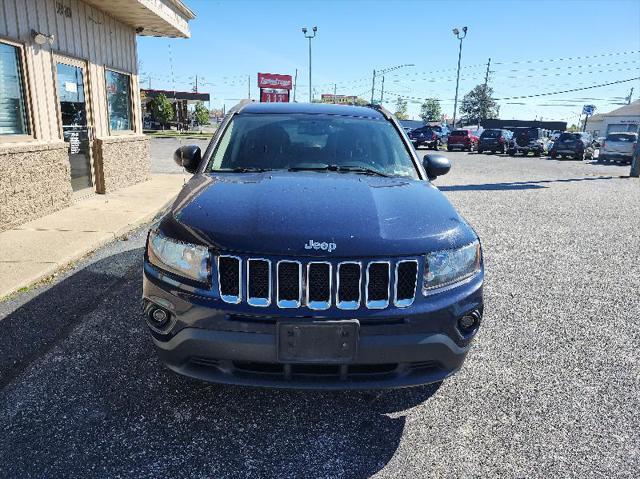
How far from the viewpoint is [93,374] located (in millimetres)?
2980

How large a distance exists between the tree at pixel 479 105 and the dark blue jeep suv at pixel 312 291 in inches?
4066

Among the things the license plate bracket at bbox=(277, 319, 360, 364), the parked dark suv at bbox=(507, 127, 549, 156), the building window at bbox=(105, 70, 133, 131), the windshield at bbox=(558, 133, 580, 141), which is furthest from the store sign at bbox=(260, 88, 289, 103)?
the license plate bracket at bbox=(277, 319, 360, 364)

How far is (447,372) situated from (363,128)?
2.22 meters

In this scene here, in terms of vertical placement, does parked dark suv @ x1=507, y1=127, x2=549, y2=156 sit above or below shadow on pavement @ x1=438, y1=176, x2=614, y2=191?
above

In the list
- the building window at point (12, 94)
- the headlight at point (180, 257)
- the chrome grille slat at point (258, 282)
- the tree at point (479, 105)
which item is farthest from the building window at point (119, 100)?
the tree at point (479, 105)

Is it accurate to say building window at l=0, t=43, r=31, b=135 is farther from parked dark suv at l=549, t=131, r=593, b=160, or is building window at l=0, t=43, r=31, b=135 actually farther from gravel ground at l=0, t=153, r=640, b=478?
parked dark suv at l=549, t=131, r=593, b=160

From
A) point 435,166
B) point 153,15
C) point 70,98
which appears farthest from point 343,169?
point 153,15

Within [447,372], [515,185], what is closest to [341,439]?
[447,372]

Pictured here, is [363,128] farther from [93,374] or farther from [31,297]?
[31,297]

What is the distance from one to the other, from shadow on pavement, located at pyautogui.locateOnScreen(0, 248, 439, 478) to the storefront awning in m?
6.90

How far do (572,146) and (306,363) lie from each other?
96.9 feet

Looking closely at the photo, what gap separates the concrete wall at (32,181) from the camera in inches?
235

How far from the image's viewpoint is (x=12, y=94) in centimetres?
635

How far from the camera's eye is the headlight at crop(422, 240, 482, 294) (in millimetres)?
2312
